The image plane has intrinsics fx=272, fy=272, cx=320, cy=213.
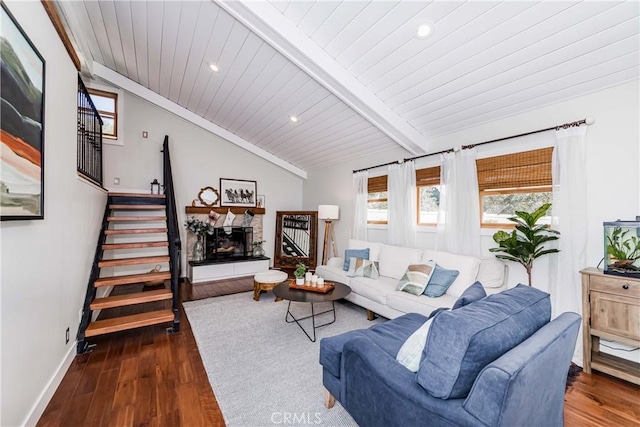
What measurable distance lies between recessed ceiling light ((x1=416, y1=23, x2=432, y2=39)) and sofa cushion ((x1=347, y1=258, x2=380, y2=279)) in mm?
2616

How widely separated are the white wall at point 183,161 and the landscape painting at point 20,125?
3.66 metres

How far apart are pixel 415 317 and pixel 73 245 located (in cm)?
310

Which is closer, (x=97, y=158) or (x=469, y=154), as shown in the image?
(x=469, y=154)

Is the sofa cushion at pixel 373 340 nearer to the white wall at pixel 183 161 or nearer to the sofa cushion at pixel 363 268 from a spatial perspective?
the sofa cushion at pixel 363 268

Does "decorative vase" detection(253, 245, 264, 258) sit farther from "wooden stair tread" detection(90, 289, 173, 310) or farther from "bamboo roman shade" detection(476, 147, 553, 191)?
"bamboo roman shade" detection(476, 147, 553, 191)

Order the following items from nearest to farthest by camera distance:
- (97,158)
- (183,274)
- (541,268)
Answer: (541,268) → (97,158) → (183,274)

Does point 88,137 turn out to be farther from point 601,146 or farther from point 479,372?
point 601,146

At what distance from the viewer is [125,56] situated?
400cm

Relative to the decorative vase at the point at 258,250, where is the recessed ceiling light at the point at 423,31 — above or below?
above

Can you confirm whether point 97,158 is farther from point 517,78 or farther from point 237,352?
point 517,78

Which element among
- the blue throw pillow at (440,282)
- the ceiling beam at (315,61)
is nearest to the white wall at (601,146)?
the blue throw pillow at (440,282)

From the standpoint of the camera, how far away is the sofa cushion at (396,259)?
3579 mm

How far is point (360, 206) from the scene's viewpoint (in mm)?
4863

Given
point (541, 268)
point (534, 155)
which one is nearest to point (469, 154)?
point (534, 155)
